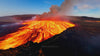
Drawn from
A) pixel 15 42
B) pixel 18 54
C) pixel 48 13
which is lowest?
pixel 18 54

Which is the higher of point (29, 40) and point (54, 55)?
point (29, 40)

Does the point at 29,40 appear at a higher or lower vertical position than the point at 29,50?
higher

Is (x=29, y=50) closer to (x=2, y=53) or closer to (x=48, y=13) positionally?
(x=2, y=53)

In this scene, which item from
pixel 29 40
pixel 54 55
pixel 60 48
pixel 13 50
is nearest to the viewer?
pixel 54 55

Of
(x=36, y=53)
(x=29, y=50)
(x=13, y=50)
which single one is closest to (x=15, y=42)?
(x=13, y=50)

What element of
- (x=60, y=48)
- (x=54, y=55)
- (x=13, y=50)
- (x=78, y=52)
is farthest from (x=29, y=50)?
(x=78, y=52)

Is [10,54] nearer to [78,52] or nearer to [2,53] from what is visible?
[2,53]

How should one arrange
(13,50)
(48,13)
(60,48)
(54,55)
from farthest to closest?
(48,13)
(60,48)
(13,50)
(54,55)

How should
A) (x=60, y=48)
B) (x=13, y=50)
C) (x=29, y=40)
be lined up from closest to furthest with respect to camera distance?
(x=13, y=50) → (x=60, y=48) → (x=29, y=40)

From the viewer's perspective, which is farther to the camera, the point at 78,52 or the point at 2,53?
the point at 78,52
